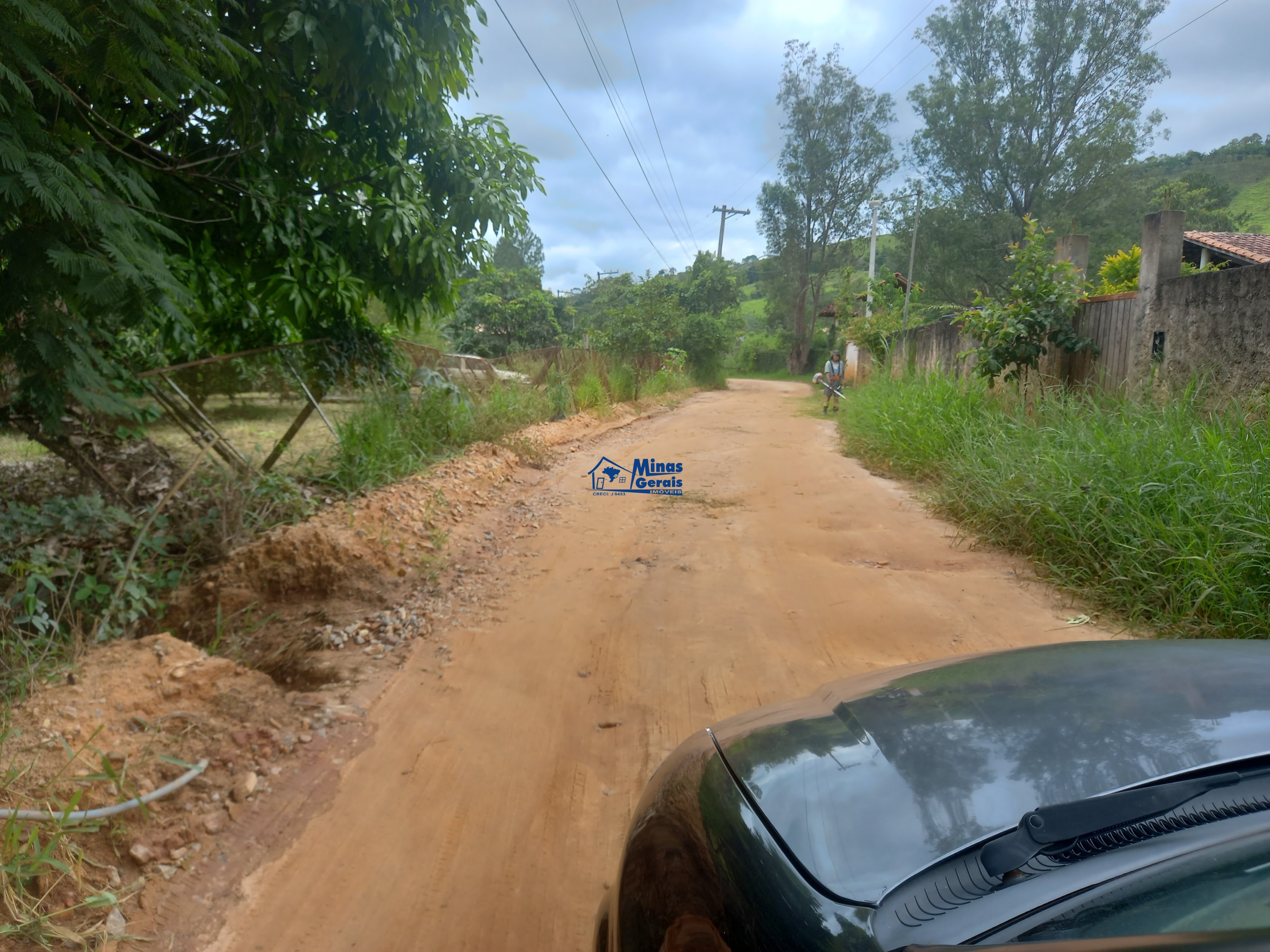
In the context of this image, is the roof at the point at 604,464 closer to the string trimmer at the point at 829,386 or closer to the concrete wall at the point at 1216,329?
the concrete wall at the point at 1216,329

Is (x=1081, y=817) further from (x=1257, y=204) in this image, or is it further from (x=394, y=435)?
(x=1257, y=204)

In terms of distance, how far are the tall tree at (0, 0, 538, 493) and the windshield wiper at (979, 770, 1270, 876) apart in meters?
3.92

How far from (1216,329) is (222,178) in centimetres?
772

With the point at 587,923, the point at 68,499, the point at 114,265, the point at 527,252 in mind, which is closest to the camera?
the point at 587,923

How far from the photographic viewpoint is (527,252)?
6181 cm

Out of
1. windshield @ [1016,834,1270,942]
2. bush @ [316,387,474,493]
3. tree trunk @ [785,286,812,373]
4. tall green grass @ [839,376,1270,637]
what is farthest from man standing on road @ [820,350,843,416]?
tree trunk @ [785,286,812,373]

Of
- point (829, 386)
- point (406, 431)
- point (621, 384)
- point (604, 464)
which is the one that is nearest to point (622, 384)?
point (621, 384)

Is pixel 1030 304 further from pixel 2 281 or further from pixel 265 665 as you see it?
pixel 2 281

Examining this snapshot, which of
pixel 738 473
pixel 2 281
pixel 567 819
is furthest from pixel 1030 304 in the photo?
pixel 2 281

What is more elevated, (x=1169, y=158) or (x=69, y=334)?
(x=1169, y=158)

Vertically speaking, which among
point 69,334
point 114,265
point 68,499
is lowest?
point 68,499

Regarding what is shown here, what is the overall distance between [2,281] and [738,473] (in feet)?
23.1

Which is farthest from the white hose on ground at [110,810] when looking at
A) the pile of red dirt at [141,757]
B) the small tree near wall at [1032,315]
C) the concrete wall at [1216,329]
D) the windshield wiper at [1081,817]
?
the small tree near wall at [1032,315]

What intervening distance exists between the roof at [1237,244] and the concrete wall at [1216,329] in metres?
10.6
